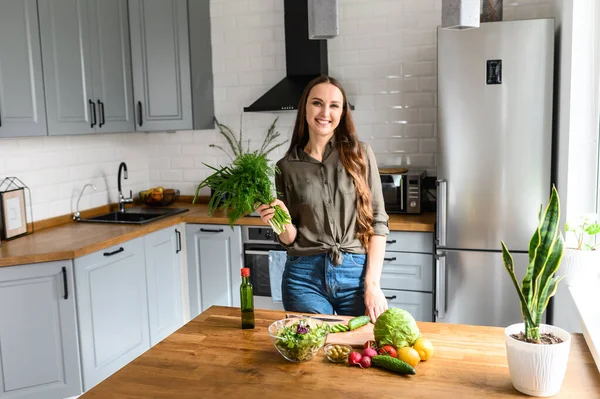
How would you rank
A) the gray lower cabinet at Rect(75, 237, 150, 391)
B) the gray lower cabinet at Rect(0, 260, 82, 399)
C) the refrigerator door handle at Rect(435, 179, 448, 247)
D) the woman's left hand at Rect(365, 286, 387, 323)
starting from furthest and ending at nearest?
the refrigerator door handle at Rect(435, 179, 448, 247) → the gray lower cabinet at Rect(75, 237, 150, 391) → the gray lower cabinet at Rect(0, 260, 82, 399) → the woman's left hand at Rect(365, 286, 387, 323)

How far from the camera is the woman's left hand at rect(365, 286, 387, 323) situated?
240 cm

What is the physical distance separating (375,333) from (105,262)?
7.04ft

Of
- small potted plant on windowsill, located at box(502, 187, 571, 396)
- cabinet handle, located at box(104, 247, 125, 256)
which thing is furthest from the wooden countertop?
small potted plant on windowsill, located at box(502, 187, 571, 396)

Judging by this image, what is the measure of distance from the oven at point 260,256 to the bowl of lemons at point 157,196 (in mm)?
921

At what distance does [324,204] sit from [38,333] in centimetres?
176

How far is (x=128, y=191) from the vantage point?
4.79 metres

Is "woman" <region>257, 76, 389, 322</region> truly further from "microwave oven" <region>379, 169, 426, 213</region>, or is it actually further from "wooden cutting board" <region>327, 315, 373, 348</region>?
"microwave oven" <region>379, 169, 426, 213</region>

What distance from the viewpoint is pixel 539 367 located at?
4.80 ft

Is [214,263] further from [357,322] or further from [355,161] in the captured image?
[357,322]

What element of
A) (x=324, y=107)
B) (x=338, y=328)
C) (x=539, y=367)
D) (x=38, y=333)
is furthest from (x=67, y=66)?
(x=539, y=367)

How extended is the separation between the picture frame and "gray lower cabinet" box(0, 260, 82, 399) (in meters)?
0.50

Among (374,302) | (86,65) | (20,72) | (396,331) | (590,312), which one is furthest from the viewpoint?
(86,65)

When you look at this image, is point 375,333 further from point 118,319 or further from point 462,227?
point 118,319

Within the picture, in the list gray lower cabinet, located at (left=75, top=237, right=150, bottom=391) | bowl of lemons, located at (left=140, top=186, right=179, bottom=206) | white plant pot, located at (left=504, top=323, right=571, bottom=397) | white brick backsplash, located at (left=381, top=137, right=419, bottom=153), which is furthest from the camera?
bowl of lemons, located at (left=140, top=186, right=179, bottom=206)
